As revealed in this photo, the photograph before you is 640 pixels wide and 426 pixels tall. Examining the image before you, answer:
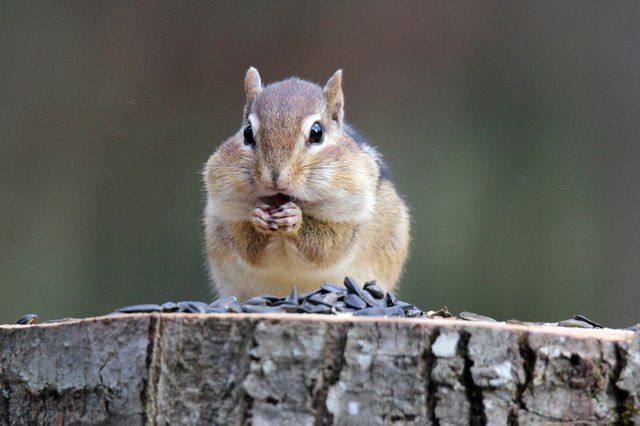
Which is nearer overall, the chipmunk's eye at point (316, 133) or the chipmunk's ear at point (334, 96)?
the chipmunk's eye at point (316, 133)

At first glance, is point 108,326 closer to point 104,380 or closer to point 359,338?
point 104,380

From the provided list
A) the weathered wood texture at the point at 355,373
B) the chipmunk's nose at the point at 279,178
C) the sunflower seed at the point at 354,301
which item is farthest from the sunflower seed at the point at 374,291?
the weathered wood texture at the point at 355,373

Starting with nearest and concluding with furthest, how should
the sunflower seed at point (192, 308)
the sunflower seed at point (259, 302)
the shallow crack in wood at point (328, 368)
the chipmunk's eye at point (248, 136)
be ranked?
A: 1. the shallow crack in wood at point (328, 368)
2. the sunflower seed at point (192, 308)
3. the sunflower seed at point (259, 302)
4. the chipmunk's eye at point (248, 136)

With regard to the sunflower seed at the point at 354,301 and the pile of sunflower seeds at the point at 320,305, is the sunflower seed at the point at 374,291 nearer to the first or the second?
the pile of sunflower seeds at the point at 320,305

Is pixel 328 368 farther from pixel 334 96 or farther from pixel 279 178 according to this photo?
pixel 334 96

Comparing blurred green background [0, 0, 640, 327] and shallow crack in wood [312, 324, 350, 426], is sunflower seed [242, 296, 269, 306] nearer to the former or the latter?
shallow crack in wood [312, 324, 350, 426]

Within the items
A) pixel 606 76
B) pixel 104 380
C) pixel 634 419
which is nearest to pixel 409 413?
pixel 634 419

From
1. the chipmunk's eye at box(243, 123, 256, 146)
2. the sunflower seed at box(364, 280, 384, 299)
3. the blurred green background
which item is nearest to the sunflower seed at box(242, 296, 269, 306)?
the sunflower seed at box(364, 280, 384, 299)
